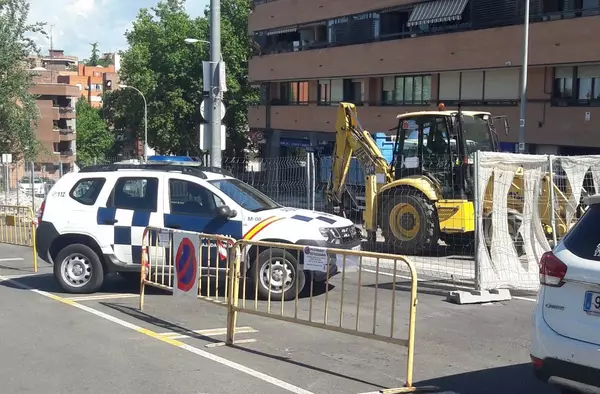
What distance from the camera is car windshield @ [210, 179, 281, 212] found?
10125 millimetres

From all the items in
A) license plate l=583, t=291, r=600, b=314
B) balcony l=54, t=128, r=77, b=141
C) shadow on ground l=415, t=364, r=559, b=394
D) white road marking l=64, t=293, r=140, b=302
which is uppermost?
balcony l=54, t=128, r=77, b=141

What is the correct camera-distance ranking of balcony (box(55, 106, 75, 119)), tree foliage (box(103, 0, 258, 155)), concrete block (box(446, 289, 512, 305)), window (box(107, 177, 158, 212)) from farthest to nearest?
balcony (box(55, 106, 75, 119))
tree foliage (box(103, 0, 258, 155))
window (box(107, 177, 158, 212))
concrete block (box(446, 289, 512, 305))

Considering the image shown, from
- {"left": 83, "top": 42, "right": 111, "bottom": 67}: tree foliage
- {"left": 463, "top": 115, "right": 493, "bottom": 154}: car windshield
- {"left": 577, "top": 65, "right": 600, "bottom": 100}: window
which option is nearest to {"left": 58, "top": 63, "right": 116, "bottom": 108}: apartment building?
{"left": 83, "top": 42, "right": 111, "bottom": 67}: tree foliage

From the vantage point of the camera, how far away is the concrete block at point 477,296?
388 inches

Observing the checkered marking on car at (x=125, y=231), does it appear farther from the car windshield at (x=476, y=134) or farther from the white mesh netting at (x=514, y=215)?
the car windshield at (x=476, y=134)

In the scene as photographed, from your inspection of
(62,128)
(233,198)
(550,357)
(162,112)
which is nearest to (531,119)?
(233,198)

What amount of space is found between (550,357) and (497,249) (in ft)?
17.3

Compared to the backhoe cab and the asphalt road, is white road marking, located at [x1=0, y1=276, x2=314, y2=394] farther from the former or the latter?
the backhoe cab

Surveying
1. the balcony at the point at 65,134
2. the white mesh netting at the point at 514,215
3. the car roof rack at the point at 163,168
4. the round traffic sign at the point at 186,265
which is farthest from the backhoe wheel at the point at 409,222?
the balcony at the point at 65,134

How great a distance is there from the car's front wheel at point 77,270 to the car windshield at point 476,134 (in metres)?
7.98

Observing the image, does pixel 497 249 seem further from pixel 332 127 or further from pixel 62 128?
pixel 62 128

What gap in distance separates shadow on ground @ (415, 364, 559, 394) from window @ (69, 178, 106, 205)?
6.01m

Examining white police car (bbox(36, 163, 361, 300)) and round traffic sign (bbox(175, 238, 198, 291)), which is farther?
white police car (bbox(36, 163, 361, 300))

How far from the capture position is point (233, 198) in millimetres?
10094
